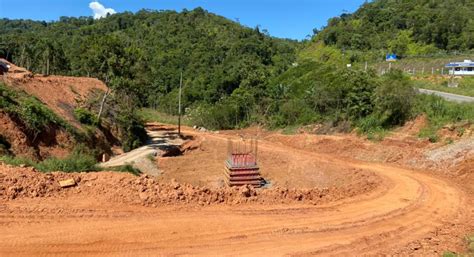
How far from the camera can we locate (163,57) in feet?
278

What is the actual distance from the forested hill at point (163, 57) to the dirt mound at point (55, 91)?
2.43 meters

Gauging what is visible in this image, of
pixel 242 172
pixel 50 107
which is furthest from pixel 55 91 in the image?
pixel 242 172

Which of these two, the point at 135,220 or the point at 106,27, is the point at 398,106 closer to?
the point at 135,220

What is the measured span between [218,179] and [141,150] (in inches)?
338

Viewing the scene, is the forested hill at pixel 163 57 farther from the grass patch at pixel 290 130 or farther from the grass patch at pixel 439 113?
the grass patch at pixel 439 113

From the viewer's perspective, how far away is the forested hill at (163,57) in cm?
2767

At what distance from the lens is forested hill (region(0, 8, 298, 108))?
27.7 metres

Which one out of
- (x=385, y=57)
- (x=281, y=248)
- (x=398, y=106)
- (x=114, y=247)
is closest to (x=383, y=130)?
(x=398, y=106)

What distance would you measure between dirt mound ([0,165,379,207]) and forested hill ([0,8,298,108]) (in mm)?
15774

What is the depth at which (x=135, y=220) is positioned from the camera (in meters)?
10.5

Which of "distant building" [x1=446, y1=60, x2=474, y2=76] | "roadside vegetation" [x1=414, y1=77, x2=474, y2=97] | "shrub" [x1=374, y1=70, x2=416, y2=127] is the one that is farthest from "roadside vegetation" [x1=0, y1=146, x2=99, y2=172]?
"distant building" [x1=446, y1=60, x2=474, y2=76]

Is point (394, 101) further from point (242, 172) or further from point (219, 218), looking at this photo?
point (219, 218)

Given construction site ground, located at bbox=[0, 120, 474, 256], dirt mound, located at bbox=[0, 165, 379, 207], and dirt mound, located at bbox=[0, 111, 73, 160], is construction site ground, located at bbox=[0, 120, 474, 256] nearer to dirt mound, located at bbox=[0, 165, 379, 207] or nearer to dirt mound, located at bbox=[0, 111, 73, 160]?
dirt mound, located at bbox=[0, 165, 379, 207]

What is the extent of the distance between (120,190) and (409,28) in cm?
9004
